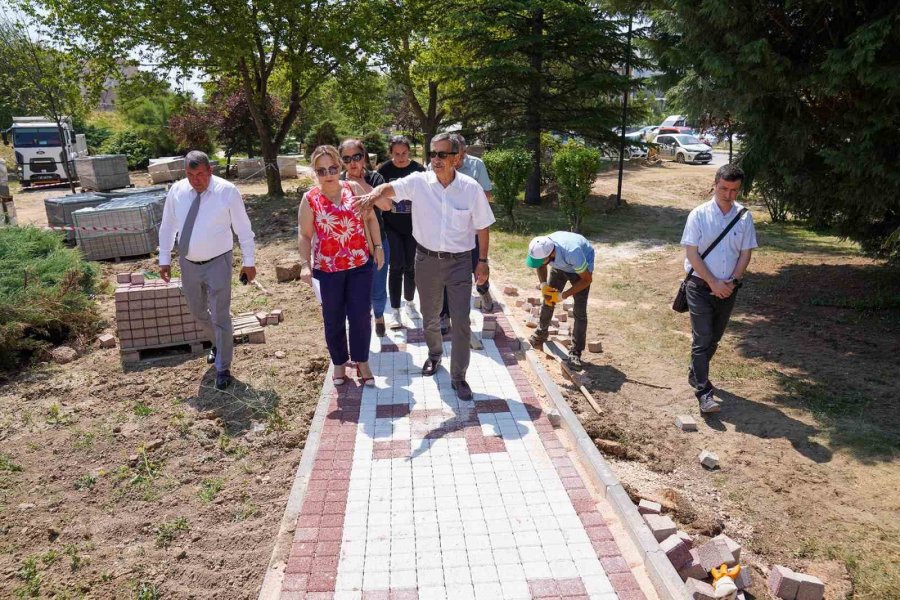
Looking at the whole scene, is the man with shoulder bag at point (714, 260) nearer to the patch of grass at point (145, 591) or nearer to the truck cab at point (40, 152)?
the patch of grass at point (145, 591)

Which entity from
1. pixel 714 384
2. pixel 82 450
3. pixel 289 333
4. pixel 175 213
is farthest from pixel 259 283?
pixel 714 384

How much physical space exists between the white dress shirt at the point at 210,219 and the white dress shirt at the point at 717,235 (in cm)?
383

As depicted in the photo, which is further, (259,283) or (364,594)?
(259,283)

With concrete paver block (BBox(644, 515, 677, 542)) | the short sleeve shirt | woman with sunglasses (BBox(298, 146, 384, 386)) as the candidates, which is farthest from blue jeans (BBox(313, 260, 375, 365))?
concrete paver block (BBox(644, 515, 677, 542))

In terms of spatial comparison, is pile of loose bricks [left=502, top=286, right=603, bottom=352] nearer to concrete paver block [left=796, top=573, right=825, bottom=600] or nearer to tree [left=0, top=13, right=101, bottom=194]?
concrete paver block [left=796, top=573, right=825, bottom=600]

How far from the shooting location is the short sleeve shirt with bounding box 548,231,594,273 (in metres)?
5.80

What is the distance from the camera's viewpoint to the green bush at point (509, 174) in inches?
559

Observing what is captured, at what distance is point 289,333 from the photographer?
7.26 m

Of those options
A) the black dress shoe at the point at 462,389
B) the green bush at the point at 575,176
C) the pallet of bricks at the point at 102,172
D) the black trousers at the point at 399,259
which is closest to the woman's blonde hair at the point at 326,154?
the black trousers at the point at 399,259

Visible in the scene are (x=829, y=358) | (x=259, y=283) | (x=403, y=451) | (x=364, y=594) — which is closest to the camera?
(x=364, y=594)

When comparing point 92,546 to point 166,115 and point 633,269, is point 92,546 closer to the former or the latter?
point 633,269

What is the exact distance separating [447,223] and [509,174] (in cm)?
965

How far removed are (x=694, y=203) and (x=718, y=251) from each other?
14.0 m

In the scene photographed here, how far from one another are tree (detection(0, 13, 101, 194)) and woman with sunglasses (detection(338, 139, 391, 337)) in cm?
1470
